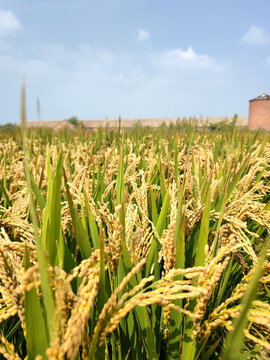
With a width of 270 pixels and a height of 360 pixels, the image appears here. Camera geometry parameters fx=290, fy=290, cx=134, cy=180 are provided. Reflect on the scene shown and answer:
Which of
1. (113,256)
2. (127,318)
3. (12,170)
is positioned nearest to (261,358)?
(127,318)

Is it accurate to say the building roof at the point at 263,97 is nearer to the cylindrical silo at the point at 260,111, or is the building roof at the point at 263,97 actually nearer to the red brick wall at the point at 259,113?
the cylindrical silo at the point at 260,111

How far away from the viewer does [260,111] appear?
29.1m

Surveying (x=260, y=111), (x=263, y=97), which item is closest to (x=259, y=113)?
(x=260, y=111)

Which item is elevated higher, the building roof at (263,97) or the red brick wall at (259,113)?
the building roof at (263,97)

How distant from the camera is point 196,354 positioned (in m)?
0.87

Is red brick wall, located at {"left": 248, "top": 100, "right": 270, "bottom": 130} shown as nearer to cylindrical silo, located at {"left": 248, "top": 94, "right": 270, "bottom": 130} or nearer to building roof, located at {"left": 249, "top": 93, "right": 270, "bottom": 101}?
cylindrical silo, located at {"left": 248, "top": 94, "right": 270, "bottom": 130}

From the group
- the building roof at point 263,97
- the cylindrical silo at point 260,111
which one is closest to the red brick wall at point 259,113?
the cylindrical silo at point 260,111

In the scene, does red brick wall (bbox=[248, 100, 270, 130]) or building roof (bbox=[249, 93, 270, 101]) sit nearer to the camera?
red brick wall (bbox=[248, 100, 270, 130])

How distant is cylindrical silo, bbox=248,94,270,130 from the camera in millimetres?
28703

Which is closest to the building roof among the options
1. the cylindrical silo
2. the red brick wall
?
the cylindrical silo

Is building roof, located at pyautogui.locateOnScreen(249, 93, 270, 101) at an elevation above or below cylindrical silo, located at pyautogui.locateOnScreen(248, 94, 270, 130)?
above

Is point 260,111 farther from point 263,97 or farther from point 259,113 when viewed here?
point 263,97

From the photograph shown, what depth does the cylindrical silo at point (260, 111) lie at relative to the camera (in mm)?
28703

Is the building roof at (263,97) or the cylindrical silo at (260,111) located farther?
the building roof at (263,97)
